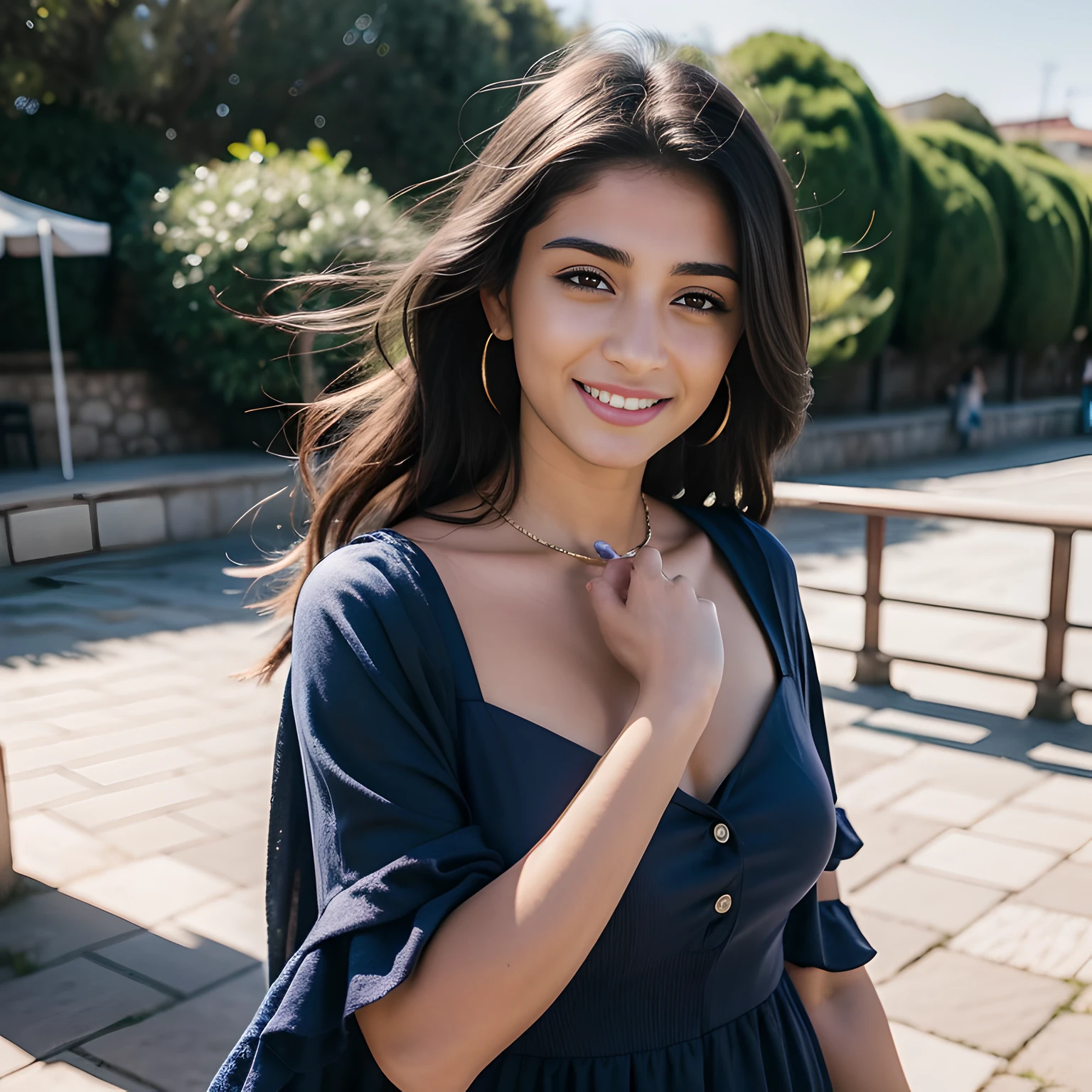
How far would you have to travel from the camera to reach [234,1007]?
109 inches

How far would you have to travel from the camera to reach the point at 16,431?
10156 mm

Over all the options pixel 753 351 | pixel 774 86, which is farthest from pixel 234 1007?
pixel 774 86

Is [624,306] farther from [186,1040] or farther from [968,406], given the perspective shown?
[968,406]

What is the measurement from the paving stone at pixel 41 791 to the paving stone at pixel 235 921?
1.02m

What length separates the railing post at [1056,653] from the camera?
482 centimetres

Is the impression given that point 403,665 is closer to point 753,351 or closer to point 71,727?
point 753,351

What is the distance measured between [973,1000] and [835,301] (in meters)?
10.8

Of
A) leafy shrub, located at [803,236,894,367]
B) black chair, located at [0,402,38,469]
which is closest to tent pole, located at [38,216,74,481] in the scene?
black chair, located at [0,402,38,469]

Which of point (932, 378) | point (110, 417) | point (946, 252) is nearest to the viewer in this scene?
point (110, 417)

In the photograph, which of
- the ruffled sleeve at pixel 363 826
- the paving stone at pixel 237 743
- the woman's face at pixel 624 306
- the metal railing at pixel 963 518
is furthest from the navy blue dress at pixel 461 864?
the metal railing at pixel 963 518

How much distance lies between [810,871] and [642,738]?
341 mm

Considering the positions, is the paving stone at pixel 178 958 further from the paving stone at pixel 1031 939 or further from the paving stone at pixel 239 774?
the paving stone at pixel 1031 939

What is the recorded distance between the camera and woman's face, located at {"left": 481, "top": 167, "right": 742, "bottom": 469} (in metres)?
1.31

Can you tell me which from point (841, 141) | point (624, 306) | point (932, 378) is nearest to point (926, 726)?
point (624, 306)
